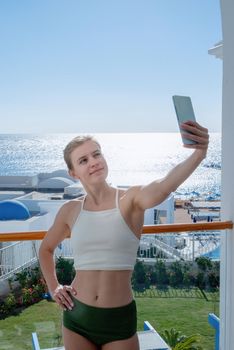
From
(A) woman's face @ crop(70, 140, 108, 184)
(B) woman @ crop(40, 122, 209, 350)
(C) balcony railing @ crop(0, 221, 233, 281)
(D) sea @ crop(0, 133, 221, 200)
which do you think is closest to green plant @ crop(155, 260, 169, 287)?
(C) balcony railing @ crop(0, 221, 233, 281)

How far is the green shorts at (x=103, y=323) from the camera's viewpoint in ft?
4.66

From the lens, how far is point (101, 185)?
156 centimetres

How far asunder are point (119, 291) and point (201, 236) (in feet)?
3.15

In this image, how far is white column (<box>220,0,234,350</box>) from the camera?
2.20m

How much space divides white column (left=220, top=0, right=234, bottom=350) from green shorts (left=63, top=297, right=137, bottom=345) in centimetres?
95

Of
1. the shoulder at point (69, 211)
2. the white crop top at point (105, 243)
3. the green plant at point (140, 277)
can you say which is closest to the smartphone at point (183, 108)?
the white crop top at point (105, 243)

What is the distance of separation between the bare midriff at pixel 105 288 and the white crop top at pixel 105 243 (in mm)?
23

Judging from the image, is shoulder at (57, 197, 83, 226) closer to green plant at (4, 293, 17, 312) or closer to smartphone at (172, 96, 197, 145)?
smartphone at (172, 96, 197, 145)

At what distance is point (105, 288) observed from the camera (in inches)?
57.4

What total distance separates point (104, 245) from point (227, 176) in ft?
3.30

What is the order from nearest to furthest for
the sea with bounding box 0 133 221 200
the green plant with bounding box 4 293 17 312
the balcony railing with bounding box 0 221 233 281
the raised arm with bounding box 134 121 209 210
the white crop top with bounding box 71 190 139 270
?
the raised arm with bounding box 134 121 209 210
the white crop top with bounding box 71 190 139 270
the balcony railing with bounding box 0 221 233 281
the green plant with bounding box 4 293 17 312
the sea with bounding box 0 133 221 200

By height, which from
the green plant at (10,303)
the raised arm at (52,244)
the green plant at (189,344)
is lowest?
the green plant at (189,344)

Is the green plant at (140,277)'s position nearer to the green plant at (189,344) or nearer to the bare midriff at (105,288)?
the green plant at (189,344)

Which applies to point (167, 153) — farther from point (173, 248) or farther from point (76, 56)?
point (173, 248)
